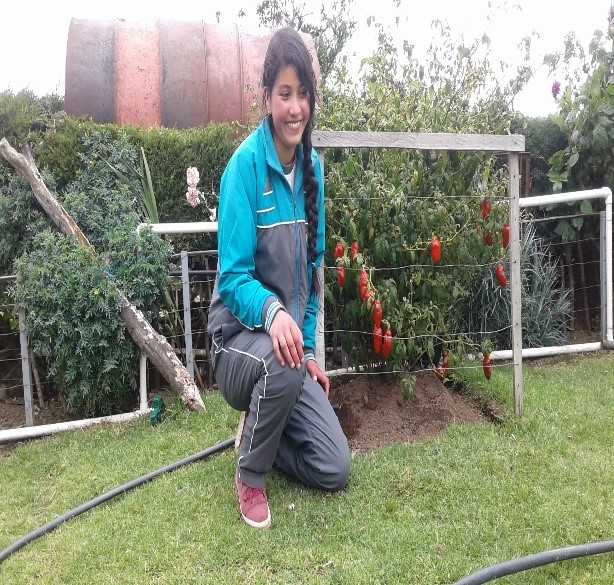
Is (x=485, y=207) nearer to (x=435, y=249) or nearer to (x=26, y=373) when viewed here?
(x=435, y=249)

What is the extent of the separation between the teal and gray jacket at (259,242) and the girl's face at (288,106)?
0.08m

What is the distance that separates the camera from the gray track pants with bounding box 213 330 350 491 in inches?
107

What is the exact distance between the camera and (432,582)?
7.79 ft

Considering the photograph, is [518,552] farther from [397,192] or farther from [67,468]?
[67,468]

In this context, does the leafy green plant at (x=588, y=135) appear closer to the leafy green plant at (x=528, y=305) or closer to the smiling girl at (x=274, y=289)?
the leafy green plant at (x=528, y=305)

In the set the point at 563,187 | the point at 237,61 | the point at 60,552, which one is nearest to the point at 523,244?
the point at 563,187

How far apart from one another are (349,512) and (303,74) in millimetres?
1879

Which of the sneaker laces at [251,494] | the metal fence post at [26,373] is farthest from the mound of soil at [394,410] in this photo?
the metal fence post at [26,373]

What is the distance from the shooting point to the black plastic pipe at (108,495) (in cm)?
288

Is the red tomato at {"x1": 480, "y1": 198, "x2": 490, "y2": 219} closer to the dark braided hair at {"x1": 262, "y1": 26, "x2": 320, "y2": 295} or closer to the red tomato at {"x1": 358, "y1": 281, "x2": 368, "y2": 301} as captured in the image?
the red tomato at {"x1": 358, "y1": 281, "x2": 368, "y2": 301}

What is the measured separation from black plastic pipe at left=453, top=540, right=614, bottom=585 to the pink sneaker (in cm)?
87

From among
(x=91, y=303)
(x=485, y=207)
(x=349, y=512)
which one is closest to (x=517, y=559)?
(x=349, y=512)

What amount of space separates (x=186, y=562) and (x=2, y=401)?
10.3 feet

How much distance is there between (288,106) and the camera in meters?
2.82
